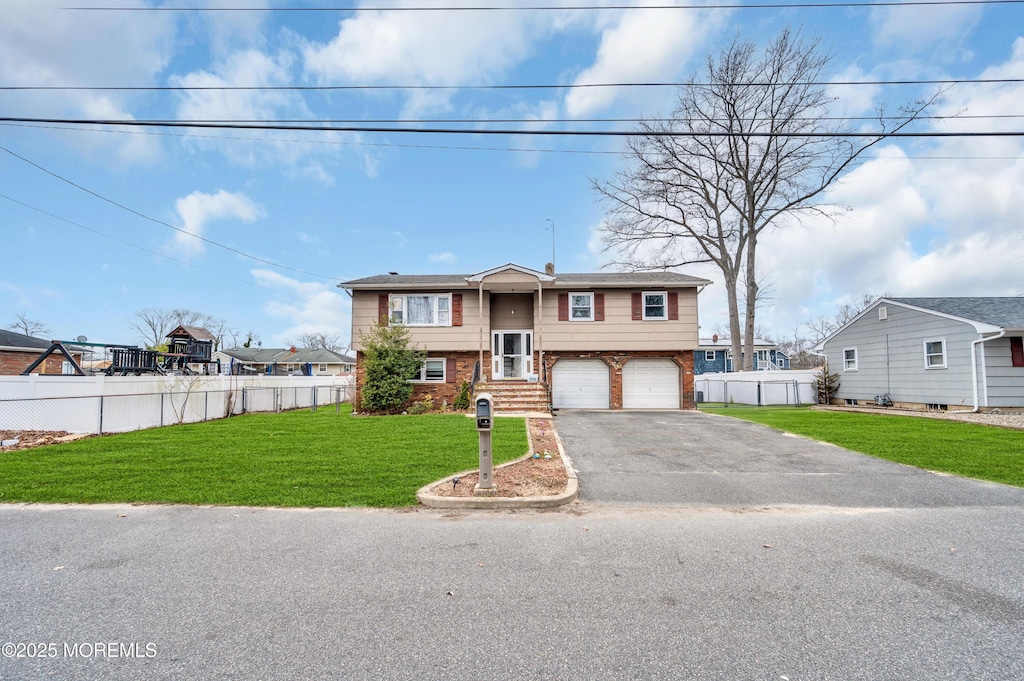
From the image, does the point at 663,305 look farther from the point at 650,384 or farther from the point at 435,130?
the point at 435,130

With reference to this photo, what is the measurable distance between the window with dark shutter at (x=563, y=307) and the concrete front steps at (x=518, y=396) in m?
3.19

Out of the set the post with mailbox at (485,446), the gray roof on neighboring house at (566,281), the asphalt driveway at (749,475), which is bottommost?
the asphalt driveway at (749,475)

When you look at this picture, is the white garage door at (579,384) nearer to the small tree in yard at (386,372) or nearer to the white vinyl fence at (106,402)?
the small tree in yard at (386,372)

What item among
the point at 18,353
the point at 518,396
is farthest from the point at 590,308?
the point at 18,353

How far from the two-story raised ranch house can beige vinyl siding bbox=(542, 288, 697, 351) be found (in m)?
0.04

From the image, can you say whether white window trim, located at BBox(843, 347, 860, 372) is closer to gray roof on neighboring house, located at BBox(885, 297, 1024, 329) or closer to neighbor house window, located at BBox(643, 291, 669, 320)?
gray roof on neighboring house, located at BBox(885, 297, 1024, 329)

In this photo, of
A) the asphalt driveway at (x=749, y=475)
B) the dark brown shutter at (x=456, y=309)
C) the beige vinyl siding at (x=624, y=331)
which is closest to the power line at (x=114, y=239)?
the dark brown shutter at (x=456, y=309)

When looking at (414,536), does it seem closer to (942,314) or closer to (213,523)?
(213,523)

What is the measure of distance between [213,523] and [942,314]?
2200 centimetres

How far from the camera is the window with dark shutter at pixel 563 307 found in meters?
19.8

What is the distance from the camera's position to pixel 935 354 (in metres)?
17.7

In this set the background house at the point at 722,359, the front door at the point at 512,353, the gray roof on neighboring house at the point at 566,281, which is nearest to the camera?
the gray roof on neighboring house at the point at 566,281

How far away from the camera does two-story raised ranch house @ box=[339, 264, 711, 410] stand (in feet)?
64.1

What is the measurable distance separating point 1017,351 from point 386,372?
20795 mm
